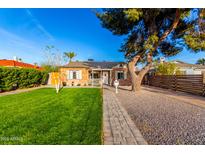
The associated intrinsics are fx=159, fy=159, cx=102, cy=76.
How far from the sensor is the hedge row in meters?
13.3

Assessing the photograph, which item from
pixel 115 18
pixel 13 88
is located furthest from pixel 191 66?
pixel 13 88

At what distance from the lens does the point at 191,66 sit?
28.1 m

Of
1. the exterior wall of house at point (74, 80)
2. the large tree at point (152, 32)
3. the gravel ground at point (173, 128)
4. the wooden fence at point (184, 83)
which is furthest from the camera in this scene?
the exterior wall of house at point (74, 80)

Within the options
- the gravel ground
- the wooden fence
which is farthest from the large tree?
the gravel ground

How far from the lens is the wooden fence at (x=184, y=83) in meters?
10.9

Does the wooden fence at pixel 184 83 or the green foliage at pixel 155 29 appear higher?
A: the green foliage at pixel 155 29

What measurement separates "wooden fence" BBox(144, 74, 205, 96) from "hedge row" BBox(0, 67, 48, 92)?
1465cm

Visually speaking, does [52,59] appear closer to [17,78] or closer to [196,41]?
[17,78]

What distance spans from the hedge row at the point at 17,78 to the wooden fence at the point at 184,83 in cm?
1465

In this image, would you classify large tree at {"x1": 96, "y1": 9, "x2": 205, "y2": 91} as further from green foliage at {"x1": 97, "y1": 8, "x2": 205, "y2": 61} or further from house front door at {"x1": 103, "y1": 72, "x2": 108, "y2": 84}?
house front door at {"x1": 103, "y1": 72, "x2": 108, "y2": 84}

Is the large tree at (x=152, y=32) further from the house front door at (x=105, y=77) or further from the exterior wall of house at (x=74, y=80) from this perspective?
the house front door at (x=105, y=77)

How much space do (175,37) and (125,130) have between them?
11.8 meters

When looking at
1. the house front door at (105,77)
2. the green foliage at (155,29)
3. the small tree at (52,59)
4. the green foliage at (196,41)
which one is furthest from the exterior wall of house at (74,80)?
the green foliage at (196,41)
